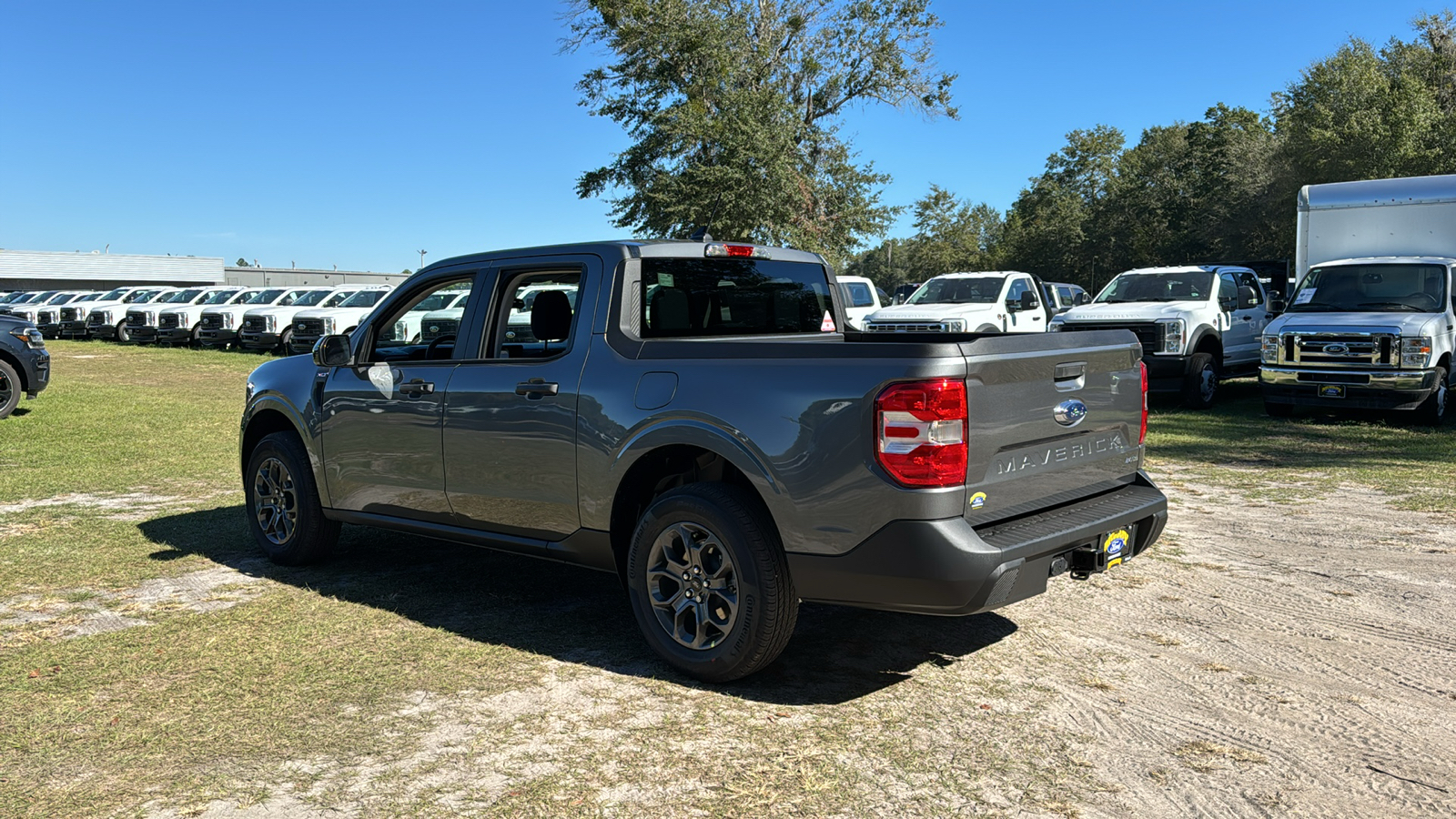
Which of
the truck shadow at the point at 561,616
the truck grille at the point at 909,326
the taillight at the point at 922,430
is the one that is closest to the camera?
the taillight at the point at 922,430

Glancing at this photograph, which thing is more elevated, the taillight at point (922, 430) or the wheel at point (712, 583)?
the taillight at point (922, 430)

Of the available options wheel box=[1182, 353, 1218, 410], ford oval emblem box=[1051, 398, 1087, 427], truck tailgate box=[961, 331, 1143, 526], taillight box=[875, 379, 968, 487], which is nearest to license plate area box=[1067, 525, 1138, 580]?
truck tailgate box=[961, 331, 1143, 526]

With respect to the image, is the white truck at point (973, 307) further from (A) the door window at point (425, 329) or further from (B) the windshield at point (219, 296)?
(B) the windshield at point (219, 296)

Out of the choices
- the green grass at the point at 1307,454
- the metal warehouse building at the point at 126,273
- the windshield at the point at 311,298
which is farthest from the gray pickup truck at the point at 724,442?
the metal warehouse building at the point at 126,273

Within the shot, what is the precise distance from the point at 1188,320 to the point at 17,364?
50.2 feet

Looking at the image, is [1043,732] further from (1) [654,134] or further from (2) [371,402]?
(1) [654,134]

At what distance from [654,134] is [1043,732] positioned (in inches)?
1226

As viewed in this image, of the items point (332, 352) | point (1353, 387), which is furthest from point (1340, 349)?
point (332, 352)

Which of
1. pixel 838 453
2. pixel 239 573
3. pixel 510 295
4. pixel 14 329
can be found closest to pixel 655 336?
pixel 510 295

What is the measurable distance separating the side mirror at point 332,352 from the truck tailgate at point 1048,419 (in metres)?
3.60

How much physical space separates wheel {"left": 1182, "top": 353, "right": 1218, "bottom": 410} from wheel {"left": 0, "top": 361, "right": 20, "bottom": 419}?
15126 millimetres

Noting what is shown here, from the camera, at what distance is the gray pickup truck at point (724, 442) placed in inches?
158

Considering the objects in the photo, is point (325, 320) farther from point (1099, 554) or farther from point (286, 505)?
point (1099, 554)

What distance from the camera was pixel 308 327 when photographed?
27828 mm
